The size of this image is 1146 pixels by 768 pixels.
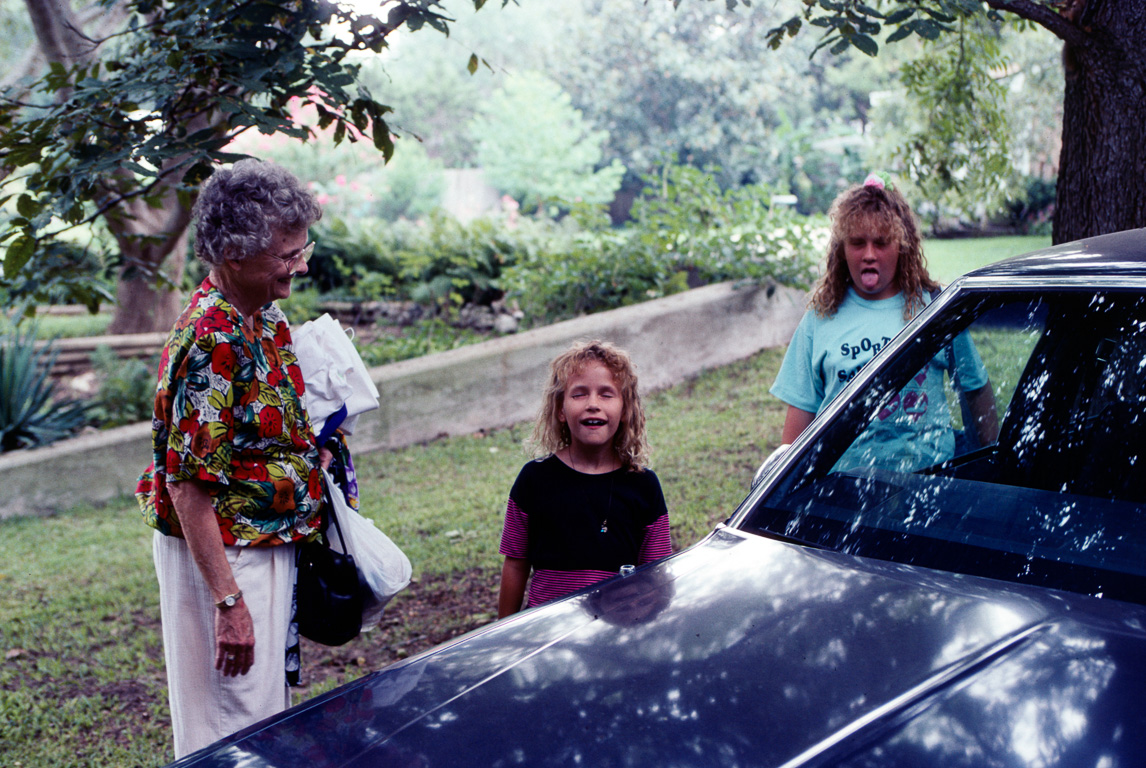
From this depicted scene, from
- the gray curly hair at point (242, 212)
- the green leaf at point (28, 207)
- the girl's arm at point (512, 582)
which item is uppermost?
the green leaf at point (28, 207)

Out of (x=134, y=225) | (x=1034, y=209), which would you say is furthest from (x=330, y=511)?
(x=1034, y=209)

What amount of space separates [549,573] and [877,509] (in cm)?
103

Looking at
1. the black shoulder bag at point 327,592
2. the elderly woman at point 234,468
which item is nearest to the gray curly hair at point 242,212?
the elderly woman at point 234,468

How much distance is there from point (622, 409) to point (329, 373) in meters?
0.83

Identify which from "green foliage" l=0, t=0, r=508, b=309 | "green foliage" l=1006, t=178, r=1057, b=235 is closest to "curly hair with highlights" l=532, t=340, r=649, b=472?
"green foliage" l=0, t=0, r=508, b=309

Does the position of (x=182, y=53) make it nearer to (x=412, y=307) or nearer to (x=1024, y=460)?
(x=1024, y=460)

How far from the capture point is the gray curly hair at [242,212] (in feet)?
8.16

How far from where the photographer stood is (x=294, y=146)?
80.2 ft

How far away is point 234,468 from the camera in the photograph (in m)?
2.53

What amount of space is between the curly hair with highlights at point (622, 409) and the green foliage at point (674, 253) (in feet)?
23.4

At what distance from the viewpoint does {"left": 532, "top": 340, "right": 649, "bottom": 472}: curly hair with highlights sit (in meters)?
2.96

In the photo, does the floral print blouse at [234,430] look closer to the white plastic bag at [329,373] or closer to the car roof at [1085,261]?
the white plastic bag at [329,373]

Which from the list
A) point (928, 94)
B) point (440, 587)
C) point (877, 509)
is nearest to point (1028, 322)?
point (877, 509)

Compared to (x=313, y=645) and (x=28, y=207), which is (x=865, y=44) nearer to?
(x=28, y=207)
